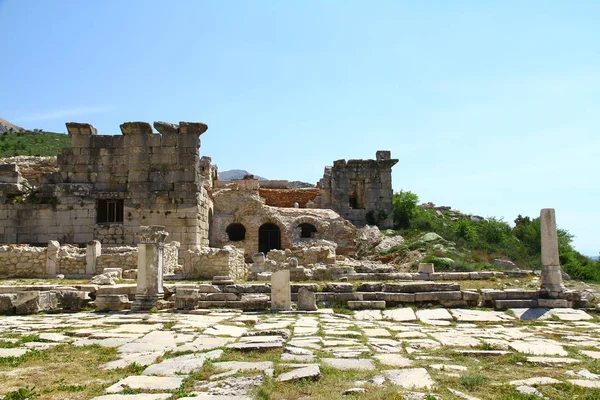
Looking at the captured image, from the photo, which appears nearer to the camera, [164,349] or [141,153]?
[164,349]

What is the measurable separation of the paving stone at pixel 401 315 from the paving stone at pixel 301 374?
5561 millimetres

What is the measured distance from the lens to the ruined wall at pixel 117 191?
2309 cm

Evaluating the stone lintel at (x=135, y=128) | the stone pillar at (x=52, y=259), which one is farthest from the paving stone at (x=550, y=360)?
the stone lintel at (x=135, y=128)

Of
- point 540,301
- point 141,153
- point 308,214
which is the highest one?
point 141,153

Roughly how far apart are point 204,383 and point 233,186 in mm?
26147

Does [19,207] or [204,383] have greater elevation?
[19,207]

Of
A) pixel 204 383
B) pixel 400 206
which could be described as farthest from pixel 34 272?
pixel 400 206

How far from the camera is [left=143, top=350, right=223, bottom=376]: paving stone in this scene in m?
6.11

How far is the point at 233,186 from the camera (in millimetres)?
31516

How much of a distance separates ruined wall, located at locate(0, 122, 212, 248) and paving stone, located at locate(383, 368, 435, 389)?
1782 cm

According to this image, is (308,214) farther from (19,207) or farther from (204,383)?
(204,383)

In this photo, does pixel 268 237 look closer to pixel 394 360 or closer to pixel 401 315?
pixel 401 315

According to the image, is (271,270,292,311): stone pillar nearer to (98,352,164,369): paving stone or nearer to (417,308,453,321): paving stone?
(417,308,453,321): paving stone

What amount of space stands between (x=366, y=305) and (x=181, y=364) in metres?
7.29
